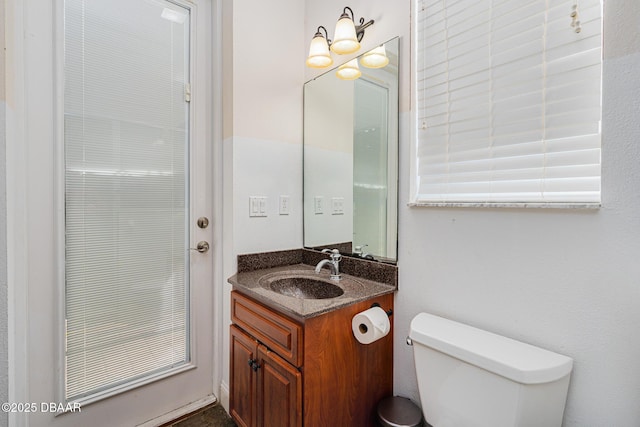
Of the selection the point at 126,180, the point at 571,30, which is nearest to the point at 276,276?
the point at 126,180

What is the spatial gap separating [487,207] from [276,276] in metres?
1.04

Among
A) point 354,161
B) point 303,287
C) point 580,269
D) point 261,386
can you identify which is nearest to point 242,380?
point 261,386

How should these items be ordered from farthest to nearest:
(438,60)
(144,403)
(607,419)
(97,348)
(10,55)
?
(144,403) < (97,348) < (438,60) < (10,55) < (607,419)

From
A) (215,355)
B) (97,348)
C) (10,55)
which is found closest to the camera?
(10,55)

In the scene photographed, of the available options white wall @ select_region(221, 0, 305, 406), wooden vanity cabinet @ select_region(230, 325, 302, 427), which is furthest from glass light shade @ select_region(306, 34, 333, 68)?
wooden vanity cabinet @ select_region(230, 325, 302, 427)

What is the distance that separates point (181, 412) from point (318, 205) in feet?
4.59

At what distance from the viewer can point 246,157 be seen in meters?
1.63

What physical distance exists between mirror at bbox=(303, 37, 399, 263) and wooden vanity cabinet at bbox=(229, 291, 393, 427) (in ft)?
1.23

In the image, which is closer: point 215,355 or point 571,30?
point 571,30

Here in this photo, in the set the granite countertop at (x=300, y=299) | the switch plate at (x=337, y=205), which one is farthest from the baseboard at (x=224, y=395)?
the switch plate at (x=337, y=205)

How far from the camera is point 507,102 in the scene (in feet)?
3.45

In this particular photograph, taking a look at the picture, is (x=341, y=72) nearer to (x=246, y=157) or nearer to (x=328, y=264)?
(x=246, y=157)

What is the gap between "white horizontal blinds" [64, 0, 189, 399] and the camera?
1357 mm

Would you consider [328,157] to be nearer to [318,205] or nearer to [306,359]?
[318,205]
